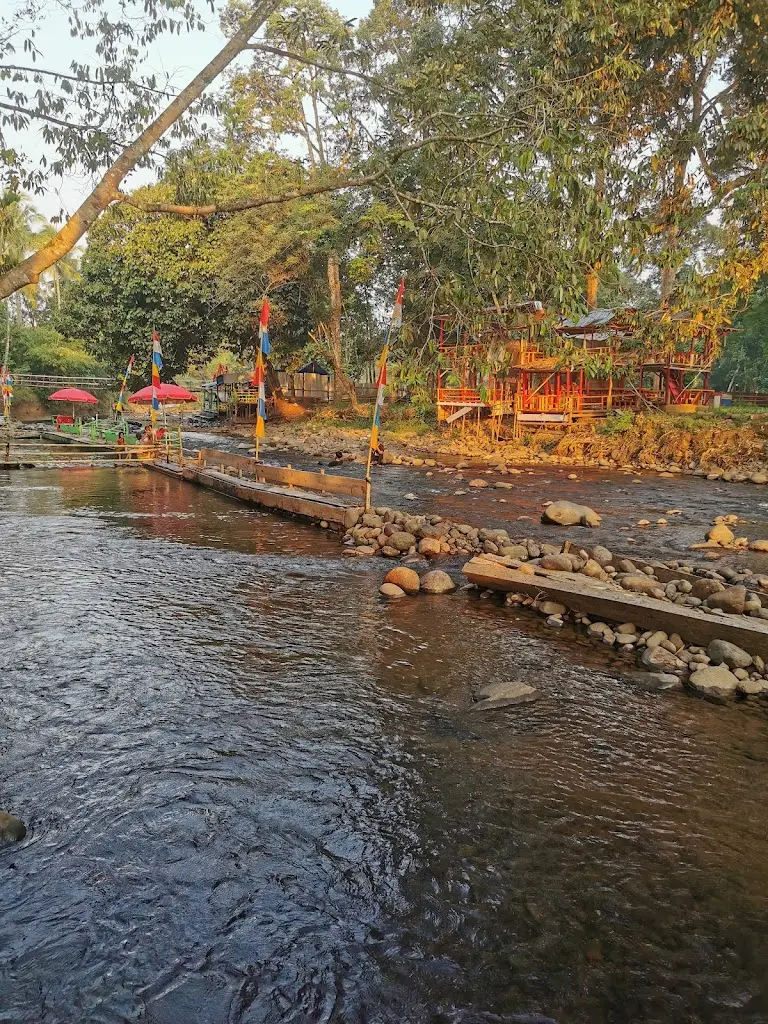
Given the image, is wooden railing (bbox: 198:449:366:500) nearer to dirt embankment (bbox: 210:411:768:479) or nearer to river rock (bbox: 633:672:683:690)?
dirt embankment (bbox: 210:411:768:479)

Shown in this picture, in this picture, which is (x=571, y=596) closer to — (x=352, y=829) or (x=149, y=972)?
(x=352, y=829)

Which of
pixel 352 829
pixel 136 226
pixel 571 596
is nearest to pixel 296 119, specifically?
pixel 136 226

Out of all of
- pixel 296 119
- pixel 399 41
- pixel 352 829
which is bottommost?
pixel 352 829

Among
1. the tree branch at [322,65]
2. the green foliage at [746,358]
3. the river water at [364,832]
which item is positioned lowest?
the river water at [364,832]

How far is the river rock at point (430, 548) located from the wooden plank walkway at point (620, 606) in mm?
1978

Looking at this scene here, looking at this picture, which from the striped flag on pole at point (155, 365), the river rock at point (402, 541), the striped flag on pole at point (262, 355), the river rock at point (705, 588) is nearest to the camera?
the river rock at point (705, 588)

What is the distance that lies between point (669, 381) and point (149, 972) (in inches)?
1383

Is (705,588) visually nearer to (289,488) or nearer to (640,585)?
(640,585)

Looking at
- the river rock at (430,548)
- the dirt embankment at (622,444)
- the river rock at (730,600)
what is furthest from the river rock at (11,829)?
the dirt embankment at (622,444)

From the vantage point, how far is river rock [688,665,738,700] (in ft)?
21.2

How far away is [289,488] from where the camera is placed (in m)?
16.9

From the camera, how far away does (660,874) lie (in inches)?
157

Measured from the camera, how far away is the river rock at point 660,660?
277 inches

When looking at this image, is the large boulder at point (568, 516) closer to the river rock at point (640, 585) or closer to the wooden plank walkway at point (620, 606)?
the wooden plank walkway at point (620, 606)
